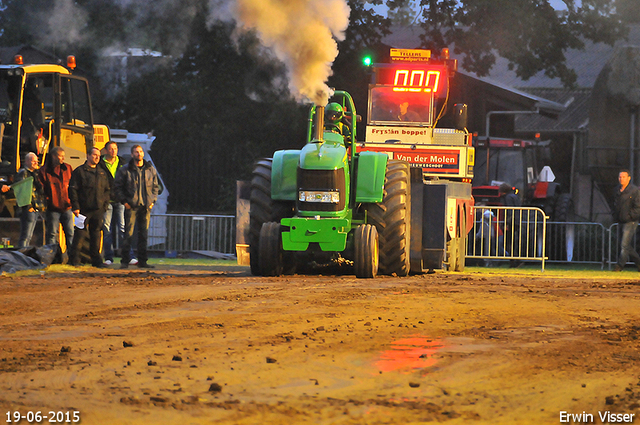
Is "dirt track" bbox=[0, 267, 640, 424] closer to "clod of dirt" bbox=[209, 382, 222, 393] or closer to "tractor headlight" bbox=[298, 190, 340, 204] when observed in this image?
"clod of dirt" bbox=[209, 382, 222, 393]

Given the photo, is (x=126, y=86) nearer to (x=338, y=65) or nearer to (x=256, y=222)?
(x=338, y=65)

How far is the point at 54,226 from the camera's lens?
46.0 ft

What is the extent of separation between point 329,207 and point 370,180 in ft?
2.37

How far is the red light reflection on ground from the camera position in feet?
19.2

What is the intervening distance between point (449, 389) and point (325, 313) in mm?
3372

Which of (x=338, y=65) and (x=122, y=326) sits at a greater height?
(x=338, y=65)

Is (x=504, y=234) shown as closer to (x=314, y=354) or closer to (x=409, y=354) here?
(x=409, y=354)

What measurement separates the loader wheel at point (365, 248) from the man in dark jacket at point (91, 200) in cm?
456

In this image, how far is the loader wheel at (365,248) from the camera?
1190 centimetres

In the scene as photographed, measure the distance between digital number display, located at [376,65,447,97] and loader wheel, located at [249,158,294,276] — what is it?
18.4 feet

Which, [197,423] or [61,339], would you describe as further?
[61,339]

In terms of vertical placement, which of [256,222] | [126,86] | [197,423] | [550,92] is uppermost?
[550,92]

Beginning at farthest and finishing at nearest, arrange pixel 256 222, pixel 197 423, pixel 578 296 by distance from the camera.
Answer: pixel 256 222 < pixel 578 296 < pixel 197 423

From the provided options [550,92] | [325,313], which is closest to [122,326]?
[325,313]
